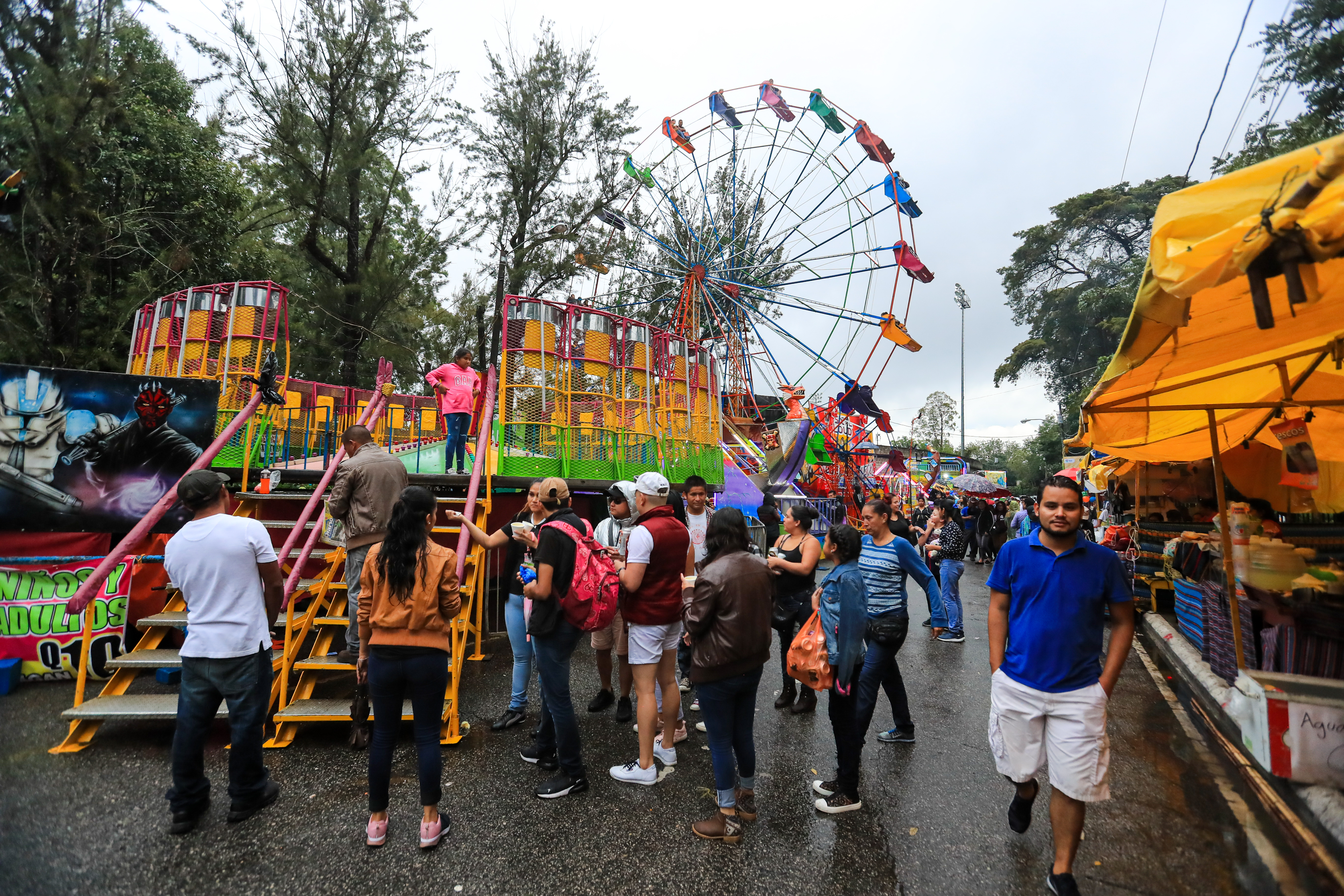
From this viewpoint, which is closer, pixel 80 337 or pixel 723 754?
pixel 723 754

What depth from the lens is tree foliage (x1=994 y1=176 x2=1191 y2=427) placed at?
3647 centimetres

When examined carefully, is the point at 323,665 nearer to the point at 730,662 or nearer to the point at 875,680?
the point at 730,662

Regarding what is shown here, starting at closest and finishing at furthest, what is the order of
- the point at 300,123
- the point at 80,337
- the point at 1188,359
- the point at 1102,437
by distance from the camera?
the point at 1188,359 < the point at 1102,437 < the point at 80,337 < the point at 300,123

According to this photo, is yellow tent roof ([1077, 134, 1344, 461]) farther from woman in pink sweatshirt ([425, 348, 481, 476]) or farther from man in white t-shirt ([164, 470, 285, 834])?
woman in pink sweatshirt ([425, 348, 481, 476])

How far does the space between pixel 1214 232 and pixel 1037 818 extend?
9.74 feet

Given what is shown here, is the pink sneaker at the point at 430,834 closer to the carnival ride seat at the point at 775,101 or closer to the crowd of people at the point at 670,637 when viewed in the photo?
the crowd of people at the point at 670,637

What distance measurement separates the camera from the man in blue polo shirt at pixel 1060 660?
8.80 feet

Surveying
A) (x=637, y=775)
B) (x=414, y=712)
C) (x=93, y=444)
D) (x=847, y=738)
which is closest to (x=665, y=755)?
(x=637, y=775)

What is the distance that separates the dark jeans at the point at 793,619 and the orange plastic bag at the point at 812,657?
124 centimetres

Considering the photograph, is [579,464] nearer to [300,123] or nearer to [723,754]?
[723,754]

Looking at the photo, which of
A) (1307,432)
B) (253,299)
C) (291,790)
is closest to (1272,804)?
(1307,432)

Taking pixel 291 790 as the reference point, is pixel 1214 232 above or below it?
above

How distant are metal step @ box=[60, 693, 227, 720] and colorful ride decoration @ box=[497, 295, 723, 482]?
11.7ft

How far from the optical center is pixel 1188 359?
156 inches
